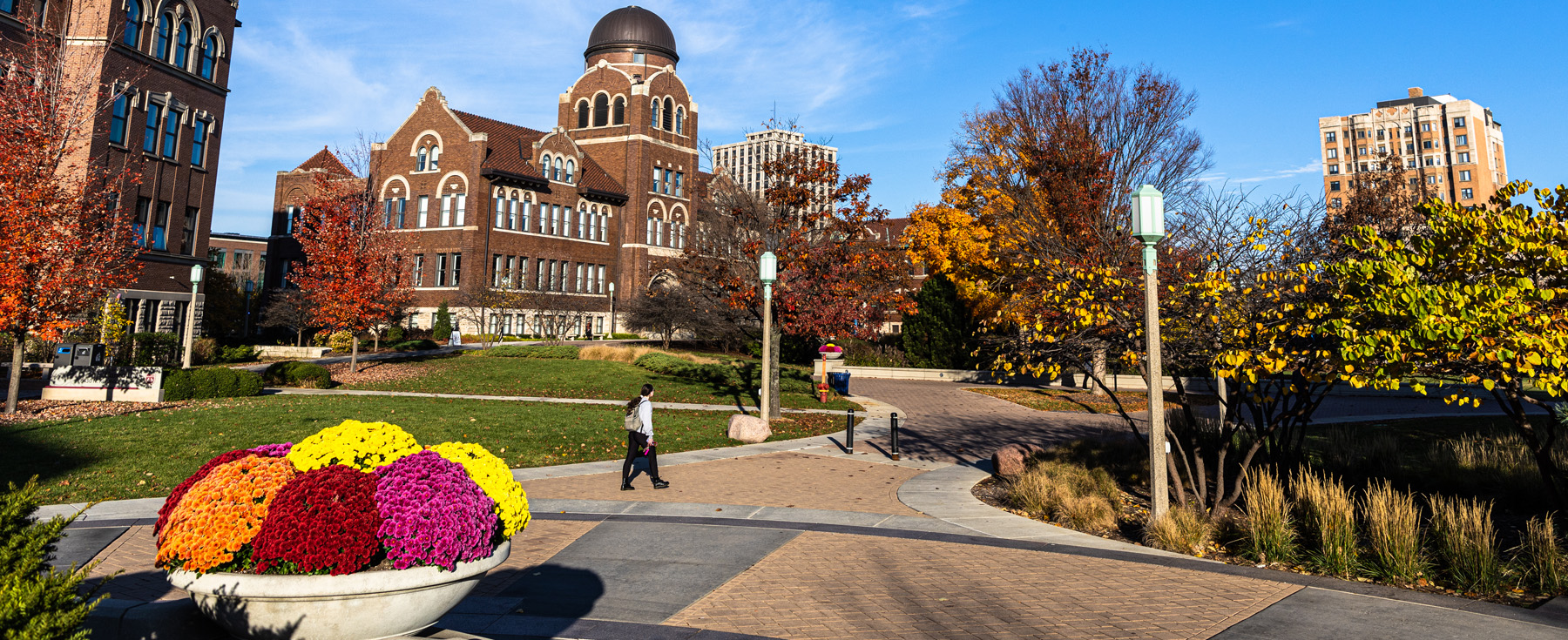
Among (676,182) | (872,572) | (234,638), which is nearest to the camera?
(234,638)

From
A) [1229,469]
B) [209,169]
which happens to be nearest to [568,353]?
[209,169]

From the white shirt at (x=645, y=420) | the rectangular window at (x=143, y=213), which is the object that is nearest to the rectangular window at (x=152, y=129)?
the rectangular window at (x=143, y=213)

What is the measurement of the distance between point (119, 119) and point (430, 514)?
3521 centimetres

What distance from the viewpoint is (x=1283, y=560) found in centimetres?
732

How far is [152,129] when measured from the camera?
30.5 metres

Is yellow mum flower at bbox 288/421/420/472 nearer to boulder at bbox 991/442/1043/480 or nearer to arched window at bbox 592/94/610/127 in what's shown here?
boulder at bbox 991/442/1043/480

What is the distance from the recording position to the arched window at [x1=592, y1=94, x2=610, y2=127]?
195 ft

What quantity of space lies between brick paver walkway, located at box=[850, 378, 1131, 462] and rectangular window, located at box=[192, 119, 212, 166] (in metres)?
29.1

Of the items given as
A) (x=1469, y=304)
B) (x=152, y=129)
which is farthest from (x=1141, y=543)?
(x=152, y=129)

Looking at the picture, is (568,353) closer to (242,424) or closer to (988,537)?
(242,424)

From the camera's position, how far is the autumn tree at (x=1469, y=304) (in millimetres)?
6066

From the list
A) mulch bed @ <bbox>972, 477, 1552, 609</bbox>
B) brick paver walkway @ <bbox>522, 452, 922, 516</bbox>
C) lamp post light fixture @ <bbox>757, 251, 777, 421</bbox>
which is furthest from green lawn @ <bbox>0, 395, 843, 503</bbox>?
mulch bed @ <bbox>972, 477, 1552, 609</bbox>

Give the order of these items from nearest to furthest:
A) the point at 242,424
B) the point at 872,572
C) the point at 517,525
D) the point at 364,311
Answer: the point at 517,525 → the point at 872,572 → the point at 242,424 → the point at 364,311

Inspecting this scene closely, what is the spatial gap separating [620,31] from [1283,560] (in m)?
62.6
